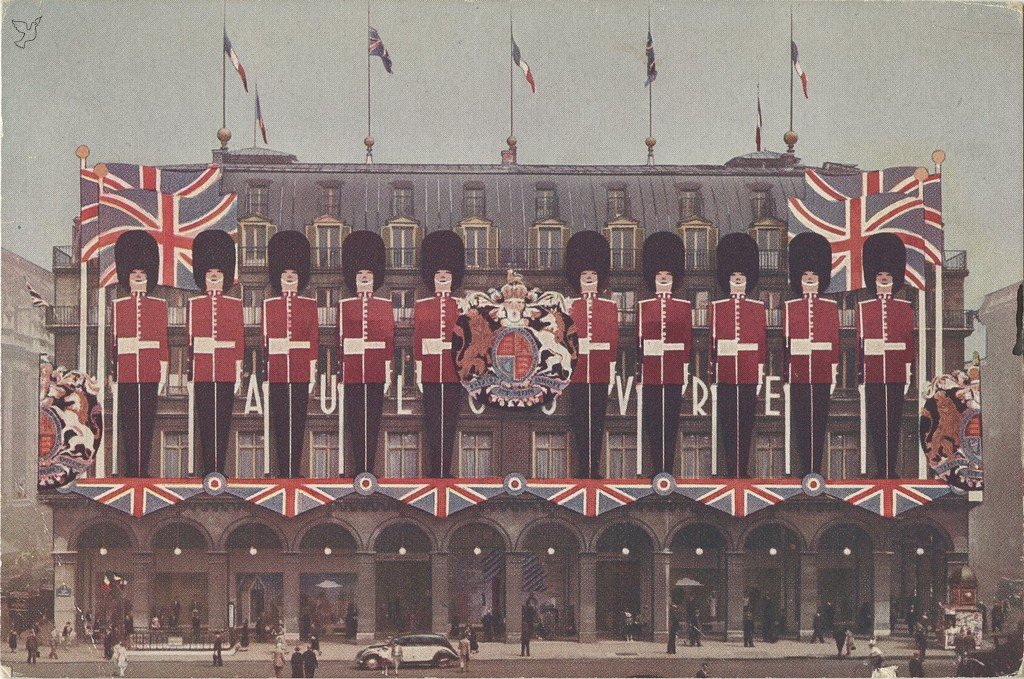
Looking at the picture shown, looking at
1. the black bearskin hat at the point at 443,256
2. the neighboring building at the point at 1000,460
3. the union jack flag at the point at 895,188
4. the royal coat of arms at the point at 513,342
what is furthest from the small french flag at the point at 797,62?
the black bearskin hat at the point at 443,256

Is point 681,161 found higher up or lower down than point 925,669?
higher up

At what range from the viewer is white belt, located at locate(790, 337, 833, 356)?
80062 mm

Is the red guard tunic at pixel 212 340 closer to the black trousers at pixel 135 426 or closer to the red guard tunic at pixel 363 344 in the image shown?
the black trousers at pixel 135 426

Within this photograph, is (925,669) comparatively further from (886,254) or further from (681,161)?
(681,161)

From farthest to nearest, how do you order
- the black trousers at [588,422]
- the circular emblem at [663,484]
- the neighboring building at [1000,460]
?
the black trousers at [588,422], the circular emblem at [663,484], the neighboring building at [1000,460]

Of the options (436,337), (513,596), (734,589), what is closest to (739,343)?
(734,589)

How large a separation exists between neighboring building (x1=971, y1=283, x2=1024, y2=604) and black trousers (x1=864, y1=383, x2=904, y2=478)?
3092mm

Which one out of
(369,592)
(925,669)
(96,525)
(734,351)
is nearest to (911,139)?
(734,351)

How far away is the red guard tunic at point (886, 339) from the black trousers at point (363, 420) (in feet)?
52.8

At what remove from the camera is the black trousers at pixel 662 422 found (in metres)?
79.9

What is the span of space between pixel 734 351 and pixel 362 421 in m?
13.7

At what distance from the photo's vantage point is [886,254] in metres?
80.0

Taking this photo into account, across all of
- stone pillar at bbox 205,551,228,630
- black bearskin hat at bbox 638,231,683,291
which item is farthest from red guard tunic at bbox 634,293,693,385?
stone pillar at bbox 205,551,228,630

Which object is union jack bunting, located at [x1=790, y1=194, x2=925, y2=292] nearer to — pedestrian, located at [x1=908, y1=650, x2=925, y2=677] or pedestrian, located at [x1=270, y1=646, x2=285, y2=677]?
pedestrian, located at [x1=908, y1=650, x2=925, y2=677]
